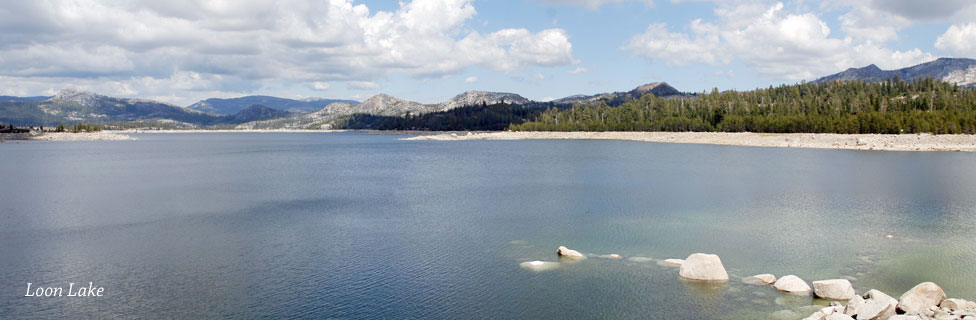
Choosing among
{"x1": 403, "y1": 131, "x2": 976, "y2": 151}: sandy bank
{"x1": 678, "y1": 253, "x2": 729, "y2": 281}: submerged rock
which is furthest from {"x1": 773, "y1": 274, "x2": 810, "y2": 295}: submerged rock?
{"x1": 403, "y1": 131, "x2": 976, "y2": 151}: sandy bank

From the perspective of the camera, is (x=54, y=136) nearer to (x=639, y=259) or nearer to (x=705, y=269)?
(x=639, y=259)

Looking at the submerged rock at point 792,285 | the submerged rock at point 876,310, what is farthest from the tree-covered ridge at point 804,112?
the submerged rock at point 876,310

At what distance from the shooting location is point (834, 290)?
14.9 meters

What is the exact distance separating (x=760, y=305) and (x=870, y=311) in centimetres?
249

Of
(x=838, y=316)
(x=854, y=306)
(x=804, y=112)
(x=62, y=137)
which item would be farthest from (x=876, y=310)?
(x=62, y=137)

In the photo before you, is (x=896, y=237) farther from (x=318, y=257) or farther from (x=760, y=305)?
(x=318, y=257)

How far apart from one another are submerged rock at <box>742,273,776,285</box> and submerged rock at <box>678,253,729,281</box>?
0.58m

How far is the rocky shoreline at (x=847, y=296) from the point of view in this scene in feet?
41.6

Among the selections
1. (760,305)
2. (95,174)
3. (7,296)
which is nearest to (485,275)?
(760,305)

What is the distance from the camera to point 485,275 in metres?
17.6

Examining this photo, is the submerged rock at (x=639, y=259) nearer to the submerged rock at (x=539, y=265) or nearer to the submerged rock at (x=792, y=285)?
the submerged rock at (x=539, y=265)

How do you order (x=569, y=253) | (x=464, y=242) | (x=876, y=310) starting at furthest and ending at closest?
(x=464, y=242), (x=569, y=253), (x=876, y=310)

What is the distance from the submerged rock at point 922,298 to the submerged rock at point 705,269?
14.3 ft

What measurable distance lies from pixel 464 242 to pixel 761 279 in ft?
33.8
